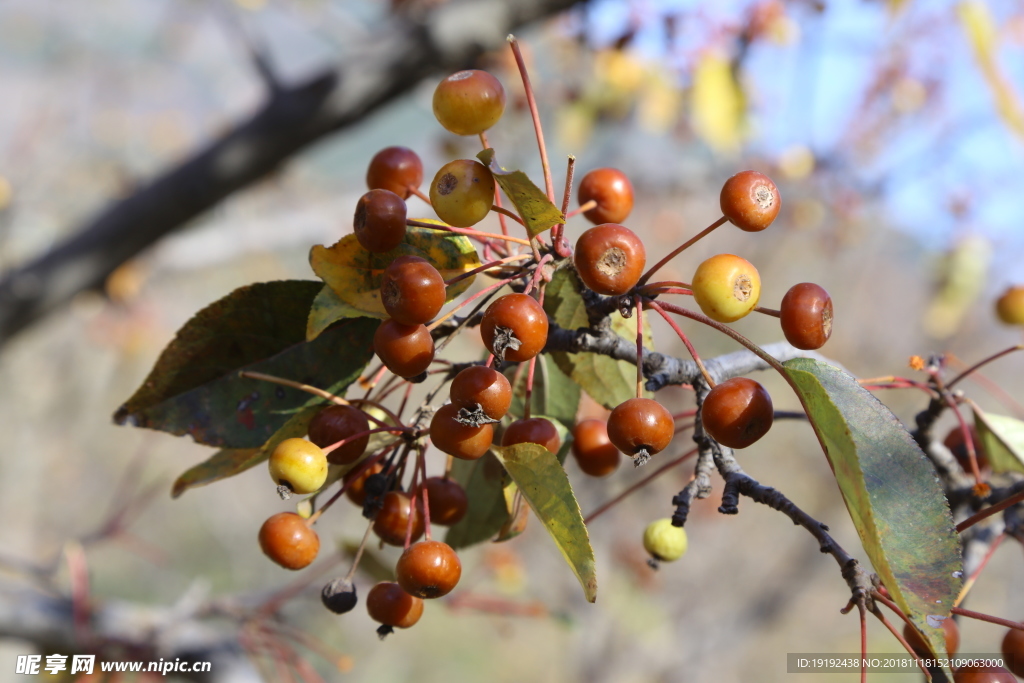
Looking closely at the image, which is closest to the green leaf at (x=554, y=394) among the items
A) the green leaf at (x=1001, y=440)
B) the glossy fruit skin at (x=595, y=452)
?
the glossy fruit skin at (x=595, y=452)

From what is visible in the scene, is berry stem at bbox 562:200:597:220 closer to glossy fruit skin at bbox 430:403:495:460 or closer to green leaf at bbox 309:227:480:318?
green leaf at bbox 309:227:480:318

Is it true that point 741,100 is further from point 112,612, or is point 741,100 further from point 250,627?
point 112,612

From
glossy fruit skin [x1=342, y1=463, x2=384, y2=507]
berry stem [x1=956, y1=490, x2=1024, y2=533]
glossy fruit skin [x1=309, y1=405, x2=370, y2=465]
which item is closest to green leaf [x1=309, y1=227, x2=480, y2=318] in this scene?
glossy fruit skin [x1=309, y1=405, x2=370, y2=465]

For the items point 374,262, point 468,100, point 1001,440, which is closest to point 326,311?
point 374,262

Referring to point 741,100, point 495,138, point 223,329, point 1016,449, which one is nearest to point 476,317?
point 223,329

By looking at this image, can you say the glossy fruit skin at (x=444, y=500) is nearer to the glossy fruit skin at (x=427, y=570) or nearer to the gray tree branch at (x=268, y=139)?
the glossy fruit skin at (x=427, y=570)

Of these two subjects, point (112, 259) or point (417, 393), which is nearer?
point (112, 259)
